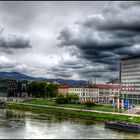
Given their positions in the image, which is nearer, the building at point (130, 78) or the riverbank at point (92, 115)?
the riverbank at point (92, 115)

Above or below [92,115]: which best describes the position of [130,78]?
above

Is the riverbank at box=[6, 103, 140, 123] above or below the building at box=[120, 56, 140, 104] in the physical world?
below

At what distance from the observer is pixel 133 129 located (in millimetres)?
72438

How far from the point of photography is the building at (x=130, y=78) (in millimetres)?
156500

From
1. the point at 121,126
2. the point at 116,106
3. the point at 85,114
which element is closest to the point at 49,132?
the point at 121,126

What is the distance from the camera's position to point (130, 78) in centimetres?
16025

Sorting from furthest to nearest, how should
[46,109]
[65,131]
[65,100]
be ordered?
[65,100] → [46,109] → [65,131]

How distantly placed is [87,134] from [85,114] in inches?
1408

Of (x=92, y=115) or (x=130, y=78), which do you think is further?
(x=130, y=78)

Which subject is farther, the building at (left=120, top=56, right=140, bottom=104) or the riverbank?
the building at (left=120, top=56, right=140, bottom=104)

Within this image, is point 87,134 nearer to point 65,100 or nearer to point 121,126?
point 121,126

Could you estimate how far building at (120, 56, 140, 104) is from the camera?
15650 cm

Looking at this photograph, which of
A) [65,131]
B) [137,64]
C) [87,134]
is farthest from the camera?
[137,64]

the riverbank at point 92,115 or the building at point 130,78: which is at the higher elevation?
the building at point 130,78
